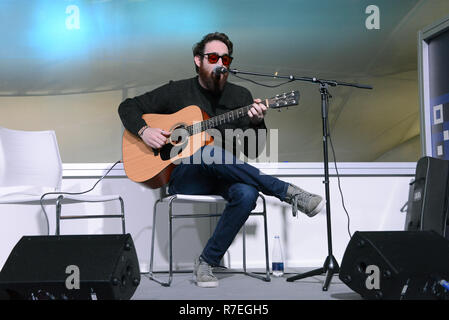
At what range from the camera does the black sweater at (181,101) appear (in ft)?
9.06

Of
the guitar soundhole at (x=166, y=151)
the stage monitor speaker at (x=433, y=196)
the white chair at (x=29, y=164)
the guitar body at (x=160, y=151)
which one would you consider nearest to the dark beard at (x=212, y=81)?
the guitar body at (x=160, y=151)

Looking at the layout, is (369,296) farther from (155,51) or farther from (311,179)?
(155,51)

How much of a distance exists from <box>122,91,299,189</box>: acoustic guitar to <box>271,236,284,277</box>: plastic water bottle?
29.3 inches

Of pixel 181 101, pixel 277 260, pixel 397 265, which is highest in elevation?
pixel 181 101

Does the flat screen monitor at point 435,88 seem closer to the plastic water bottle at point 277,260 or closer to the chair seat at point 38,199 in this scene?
the plastic water bottle at point 277,260

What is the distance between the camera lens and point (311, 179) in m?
3.18

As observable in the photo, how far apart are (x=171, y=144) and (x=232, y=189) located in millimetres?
412

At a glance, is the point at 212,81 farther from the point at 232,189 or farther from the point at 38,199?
the point at 38,199

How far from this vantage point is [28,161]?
3.03 meters

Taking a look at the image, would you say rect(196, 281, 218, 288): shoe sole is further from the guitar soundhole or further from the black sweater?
the black sweater

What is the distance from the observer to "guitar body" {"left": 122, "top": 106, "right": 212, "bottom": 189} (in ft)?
8.44

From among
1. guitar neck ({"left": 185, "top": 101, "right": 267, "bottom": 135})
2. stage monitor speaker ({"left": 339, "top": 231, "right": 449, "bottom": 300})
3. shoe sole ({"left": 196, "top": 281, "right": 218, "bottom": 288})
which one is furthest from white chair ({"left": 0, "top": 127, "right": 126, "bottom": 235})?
stage monitor speaker ({"left": 339, "top": 231, "right": 449, "bottom": 300})

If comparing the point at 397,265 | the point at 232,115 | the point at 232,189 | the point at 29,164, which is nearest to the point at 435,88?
the point at 232,115

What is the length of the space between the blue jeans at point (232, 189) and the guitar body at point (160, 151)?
0.26 ft
